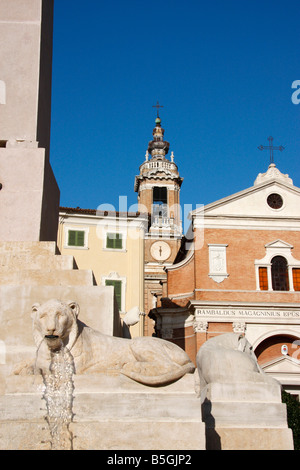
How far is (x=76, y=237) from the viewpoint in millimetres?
30250

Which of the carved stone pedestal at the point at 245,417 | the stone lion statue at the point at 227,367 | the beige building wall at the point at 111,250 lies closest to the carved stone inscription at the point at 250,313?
the beige building wall at the point at 111,250

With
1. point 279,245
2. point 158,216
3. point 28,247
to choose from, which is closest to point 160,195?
point 158,216

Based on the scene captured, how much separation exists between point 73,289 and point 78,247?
23.6 m

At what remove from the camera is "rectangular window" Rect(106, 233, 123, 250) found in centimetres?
3008

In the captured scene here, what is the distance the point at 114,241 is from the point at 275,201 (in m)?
8.99

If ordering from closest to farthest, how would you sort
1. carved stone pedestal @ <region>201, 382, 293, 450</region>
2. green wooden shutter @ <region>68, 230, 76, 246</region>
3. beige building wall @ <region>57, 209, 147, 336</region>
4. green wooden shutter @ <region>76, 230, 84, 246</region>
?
carved stone pedestal @ <region>201, 382, 293, 450</region> < beige building wall @ <region>57, 209, 147, 336</region> < green wooden shutter @ <region>68, 230, 76, 246</region> < green wooden shutter @ <region>76, 230, 84, 246</region>

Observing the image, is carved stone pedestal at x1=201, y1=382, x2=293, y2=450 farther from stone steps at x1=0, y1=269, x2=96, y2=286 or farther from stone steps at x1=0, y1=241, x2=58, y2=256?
stone steps at x1=0, y1=241, x2=58, y2=256

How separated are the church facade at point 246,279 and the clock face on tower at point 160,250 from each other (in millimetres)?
19440

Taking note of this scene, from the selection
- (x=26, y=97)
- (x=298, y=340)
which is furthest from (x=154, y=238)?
(x=26, y=97)

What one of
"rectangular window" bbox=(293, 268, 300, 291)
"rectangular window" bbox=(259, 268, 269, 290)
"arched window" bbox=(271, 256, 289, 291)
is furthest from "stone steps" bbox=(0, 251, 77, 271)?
"rectangular window" bbox=(293, 268, 300, 291)

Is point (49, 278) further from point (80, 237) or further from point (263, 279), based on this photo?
point (80, 237)

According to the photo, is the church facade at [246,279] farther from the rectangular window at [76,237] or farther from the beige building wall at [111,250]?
the rectangular window at [76,237]

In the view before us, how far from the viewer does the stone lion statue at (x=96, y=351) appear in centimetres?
461

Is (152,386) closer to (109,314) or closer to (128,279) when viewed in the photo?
(109,314)
